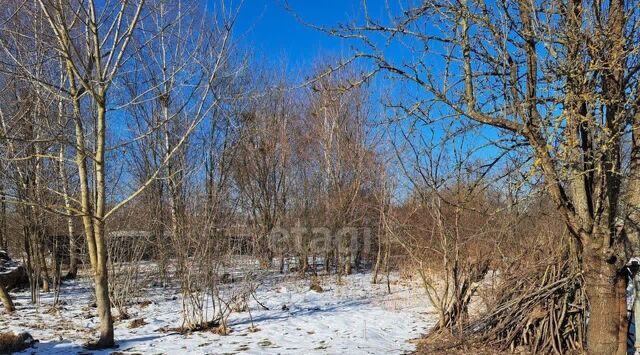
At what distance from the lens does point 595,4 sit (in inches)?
145

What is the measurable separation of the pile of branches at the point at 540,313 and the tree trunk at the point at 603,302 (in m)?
1.13

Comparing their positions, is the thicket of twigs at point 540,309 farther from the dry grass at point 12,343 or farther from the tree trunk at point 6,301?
the tree trunk at point 6,301

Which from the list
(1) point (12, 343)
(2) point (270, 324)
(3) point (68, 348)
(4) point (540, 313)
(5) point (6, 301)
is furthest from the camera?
(5) point (6, 301)

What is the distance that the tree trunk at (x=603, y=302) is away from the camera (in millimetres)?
4125

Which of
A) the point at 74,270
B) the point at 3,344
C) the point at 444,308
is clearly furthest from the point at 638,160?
the point at 74,270

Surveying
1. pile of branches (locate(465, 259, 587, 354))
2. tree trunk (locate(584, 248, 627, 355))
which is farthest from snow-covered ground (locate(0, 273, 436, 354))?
tree trunk (locate(584, 248, 627, 355))

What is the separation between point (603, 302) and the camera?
418 cm

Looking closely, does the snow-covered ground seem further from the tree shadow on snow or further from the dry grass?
the dry grass

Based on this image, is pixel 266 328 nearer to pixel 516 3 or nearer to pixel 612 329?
pixel 612 329

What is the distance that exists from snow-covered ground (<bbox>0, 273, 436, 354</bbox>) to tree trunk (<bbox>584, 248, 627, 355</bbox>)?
2422mm

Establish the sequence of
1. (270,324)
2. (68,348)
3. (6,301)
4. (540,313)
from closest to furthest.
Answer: (540,313) < (68,348) < (270,324) < (6,301)

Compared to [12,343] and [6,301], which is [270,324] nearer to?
[12,343]

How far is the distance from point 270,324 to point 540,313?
163 inches

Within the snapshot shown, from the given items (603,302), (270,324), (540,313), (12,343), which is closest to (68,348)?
(12,343)
